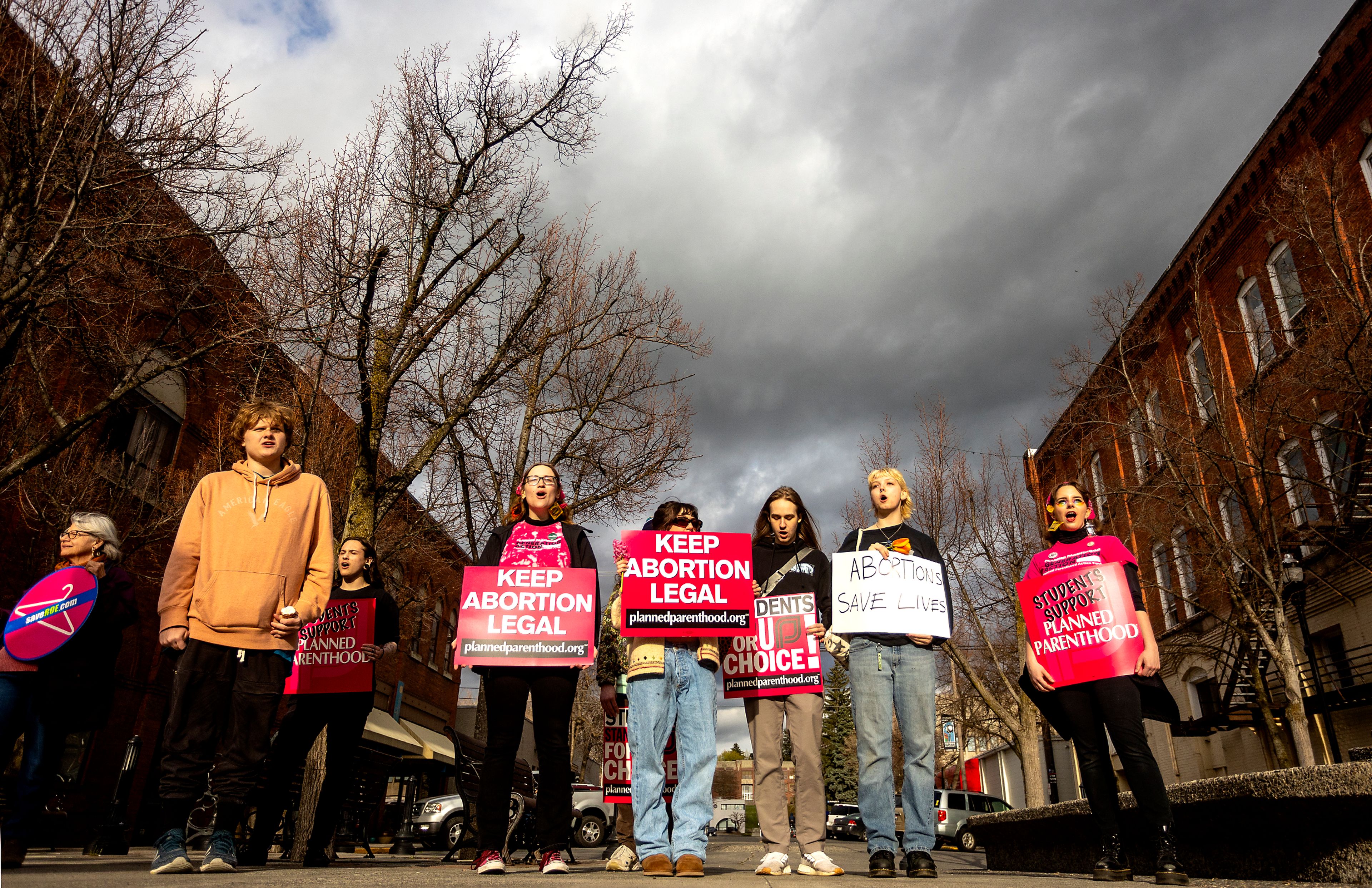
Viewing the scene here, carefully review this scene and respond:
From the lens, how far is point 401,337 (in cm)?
936

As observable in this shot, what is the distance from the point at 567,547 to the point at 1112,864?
3.60 metres

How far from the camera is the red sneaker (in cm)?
427

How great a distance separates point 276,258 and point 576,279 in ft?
20.2

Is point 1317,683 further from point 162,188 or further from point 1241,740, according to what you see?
point 162,188

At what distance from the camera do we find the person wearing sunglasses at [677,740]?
169 inches

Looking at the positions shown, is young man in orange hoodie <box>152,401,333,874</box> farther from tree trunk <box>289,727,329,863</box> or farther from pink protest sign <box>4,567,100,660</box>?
tree trunk <box>289,727,329,863</box>

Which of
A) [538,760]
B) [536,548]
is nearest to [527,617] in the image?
[536,548]

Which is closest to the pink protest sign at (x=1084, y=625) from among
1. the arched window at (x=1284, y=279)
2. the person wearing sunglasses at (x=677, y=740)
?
the person wearing sunglasses at (x=677, y=740)

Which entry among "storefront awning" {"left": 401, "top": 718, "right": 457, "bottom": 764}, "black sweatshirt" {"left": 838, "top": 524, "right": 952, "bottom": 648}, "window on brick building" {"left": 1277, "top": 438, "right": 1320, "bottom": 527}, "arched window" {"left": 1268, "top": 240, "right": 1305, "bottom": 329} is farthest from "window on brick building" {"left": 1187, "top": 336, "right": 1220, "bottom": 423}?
"storefront awning" {"left": 401, "top": 718, "right": 457, "bottom": 764}

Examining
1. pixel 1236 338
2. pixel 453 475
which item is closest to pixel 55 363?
pixel 453 475

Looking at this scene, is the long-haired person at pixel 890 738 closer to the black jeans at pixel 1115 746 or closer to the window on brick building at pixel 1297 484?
the black jeans at pixel 1115 746

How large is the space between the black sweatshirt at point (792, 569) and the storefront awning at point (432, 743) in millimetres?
19319

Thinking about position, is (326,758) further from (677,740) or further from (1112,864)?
(1112,864)

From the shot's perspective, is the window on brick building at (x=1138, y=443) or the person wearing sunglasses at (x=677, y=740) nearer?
the person wearing sunglasses at (x=677, y=740)
